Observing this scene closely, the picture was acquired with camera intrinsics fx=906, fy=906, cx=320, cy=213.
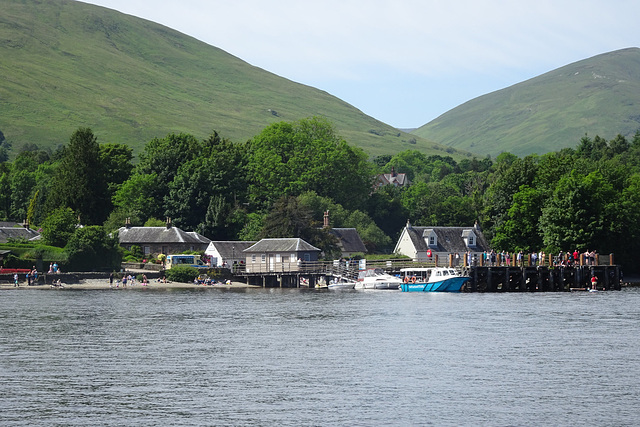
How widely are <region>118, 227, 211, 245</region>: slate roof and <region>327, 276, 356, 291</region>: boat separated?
26081 millimetres

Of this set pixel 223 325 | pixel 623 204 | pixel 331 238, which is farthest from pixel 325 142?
pixel 223 325

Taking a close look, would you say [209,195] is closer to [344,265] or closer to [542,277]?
[344,265]

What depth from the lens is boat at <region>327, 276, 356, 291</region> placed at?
10656cm

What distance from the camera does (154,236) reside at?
125 m

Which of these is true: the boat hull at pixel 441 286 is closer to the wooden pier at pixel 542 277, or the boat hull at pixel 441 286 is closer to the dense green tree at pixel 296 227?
the wooden pier at pixel 542 277

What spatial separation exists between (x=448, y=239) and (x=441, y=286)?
114 ft

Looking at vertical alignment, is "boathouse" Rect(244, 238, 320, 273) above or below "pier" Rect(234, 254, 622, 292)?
above

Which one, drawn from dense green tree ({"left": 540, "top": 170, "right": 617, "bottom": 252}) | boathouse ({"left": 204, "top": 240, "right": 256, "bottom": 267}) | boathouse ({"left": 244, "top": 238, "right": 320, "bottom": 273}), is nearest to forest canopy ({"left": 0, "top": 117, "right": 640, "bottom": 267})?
dense green tree ({"left": 540, "top": 170, "right": 617, "bottom": 252})

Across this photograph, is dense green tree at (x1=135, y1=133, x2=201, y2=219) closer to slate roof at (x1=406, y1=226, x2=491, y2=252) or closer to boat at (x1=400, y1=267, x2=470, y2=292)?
slate roof at (x1=406, y1=226, x2=491, y2=252)

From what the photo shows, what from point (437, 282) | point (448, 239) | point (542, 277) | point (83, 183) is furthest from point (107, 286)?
point (448, 239)

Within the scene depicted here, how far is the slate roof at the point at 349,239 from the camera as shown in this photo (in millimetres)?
130875

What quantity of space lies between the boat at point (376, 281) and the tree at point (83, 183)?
180 ft

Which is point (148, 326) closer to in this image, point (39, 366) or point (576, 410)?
point (39, 366)

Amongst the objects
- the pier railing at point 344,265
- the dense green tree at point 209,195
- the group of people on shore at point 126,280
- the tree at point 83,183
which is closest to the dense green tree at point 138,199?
the dense green tree at point 209,195
